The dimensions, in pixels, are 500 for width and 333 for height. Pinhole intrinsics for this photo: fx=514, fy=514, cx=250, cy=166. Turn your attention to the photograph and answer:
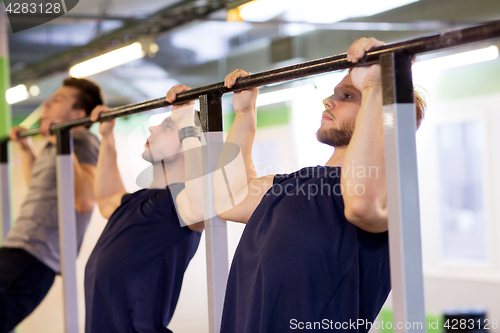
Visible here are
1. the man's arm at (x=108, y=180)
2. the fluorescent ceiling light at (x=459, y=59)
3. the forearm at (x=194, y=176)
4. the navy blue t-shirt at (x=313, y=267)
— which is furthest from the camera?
the fluorescent ceiling light at (x=459, y=59)

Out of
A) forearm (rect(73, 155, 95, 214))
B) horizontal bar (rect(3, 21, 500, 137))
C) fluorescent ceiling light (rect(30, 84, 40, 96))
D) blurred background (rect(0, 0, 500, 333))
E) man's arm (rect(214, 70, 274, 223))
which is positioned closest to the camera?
horizontal bar (rect(3, 21, 500, 137))

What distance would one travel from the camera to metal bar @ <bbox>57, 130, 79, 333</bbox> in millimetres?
1984

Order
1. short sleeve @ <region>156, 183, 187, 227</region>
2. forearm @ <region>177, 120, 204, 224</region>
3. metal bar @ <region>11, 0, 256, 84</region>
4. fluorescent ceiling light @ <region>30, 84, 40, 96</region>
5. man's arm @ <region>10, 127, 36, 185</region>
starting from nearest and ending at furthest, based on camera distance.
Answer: forearm @ <region>177, 120, 204, 224</region>
short sleeve @ <region>156, 183, 187, 227</region>
man's arm @ <region>10, 127, 36, 185</region>
metal bar @ <region>11, 0, 256, 84</region>
fluorescent ceiling light @ <region>30, 84, 40, 96</region>

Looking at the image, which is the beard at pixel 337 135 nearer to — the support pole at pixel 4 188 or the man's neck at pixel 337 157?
the man's neck at pixel 337 157

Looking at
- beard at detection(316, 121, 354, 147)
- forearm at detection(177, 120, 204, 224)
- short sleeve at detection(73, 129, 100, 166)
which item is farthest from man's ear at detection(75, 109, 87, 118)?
beard at detection(316, 121, 354, 147)

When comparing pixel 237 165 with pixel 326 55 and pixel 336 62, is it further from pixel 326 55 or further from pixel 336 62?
pixel 326 55

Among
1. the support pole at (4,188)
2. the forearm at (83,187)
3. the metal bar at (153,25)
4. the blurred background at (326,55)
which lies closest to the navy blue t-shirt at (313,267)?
the forearm at (83,187)

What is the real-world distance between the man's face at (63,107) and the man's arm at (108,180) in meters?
0.67

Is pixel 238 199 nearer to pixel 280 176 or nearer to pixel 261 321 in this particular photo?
pixel 280 176

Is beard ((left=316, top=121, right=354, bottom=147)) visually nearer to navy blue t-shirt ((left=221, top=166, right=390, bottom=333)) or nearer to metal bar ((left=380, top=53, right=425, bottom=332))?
navy blue t-shirt ((left=221, top=166, right=390, bottom=333))

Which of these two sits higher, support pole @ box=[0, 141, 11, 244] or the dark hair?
the dark hair

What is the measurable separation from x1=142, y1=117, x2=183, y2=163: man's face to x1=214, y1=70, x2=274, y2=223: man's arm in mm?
328

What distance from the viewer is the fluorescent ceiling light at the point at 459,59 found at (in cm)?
437

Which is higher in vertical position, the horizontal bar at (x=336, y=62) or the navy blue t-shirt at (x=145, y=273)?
the horizontal bar at (x=336, y=62)
